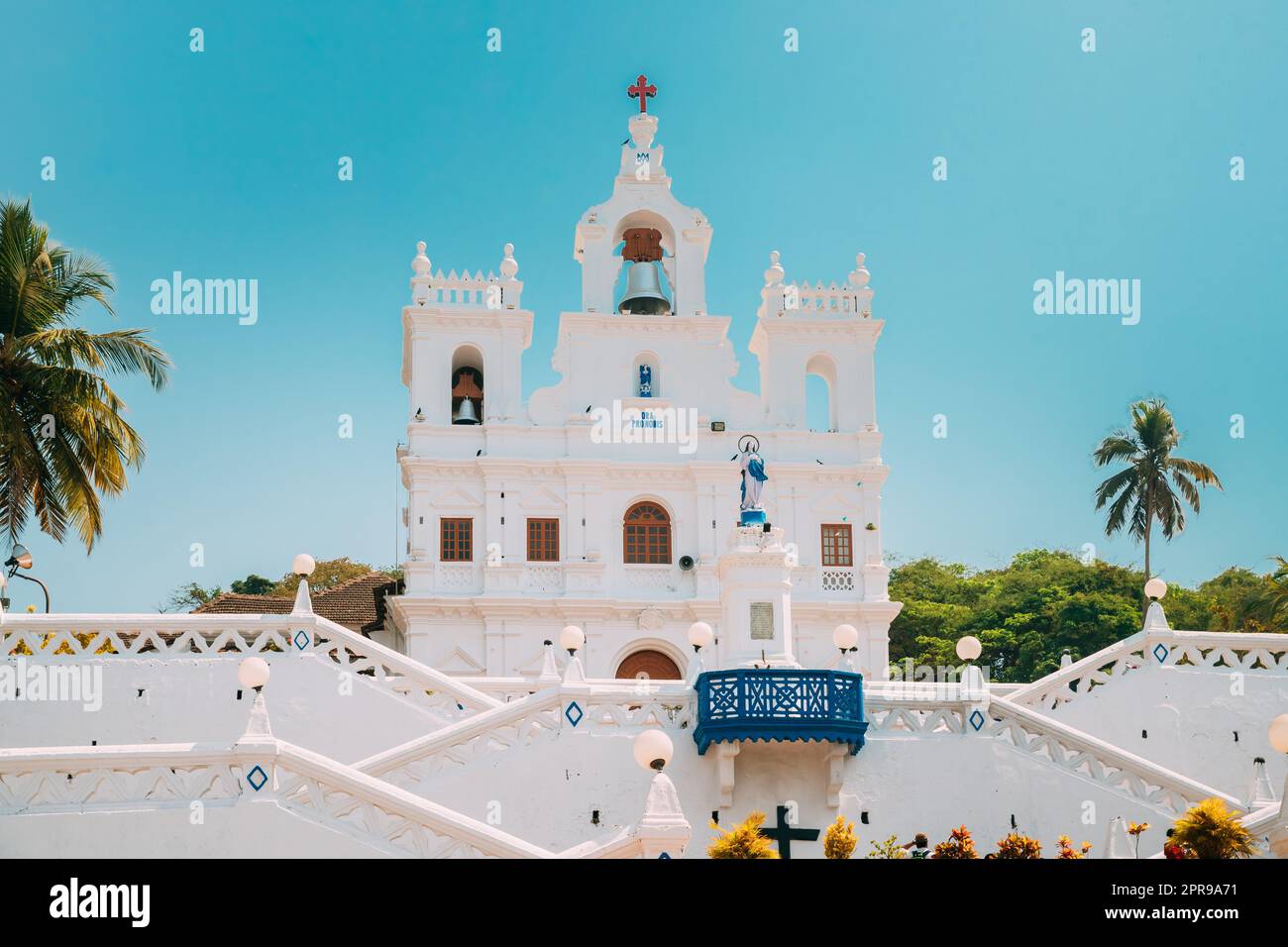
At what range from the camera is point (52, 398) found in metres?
30.3

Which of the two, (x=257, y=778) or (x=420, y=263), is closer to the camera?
(x=257, y=778)

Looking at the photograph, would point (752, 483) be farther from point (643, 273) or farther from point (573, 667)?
point (643, 273)

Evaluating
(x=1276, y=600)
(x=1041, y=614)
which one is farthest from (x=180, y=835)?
(x=1041, y=614)

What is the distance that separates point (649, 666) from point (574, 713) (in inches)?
547

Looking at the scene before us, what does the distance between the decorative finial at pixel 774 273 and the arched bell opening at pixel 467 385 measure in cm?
801

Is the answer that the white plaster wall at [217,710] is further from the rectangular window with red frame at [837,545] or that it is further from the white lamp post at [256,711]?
the rectangular window with red frame at [837,545]

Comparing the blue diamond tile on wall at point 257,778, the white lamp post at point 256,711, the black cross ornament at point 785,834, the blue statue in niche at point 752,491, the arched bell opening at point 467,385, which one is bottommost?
the black cross ornament at point 785,834

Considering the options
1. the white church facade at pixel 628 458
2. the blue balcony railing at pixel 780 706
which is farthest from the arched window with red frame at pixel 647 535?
the blue balcony railing at pixel 780 706

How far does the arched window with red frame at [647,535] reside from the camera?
135 ft

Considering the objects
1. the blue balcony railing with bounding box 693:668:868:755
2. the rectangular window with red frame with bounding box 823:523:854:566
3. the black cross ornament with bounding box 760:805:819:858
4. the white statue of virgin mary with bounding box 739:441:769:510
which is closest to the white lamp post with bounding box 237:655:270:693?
the blue balcony railing with bounding box 693:668:868:755

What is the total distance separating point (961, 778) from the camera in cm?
2670
